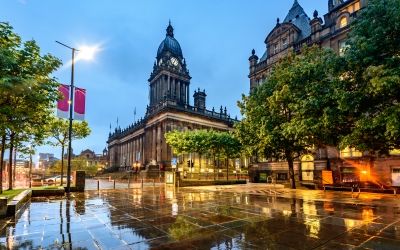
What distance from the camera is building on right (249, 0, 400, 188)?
84.3 feet

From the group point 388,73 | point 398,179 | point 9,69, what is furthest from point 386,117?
point 9,69

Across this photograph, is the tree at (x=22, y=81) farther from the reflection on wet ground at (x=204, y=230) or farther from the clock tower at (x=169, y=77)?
the clock tower at (x=169, y=77)

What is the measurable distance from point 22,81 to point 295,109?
53.9 feet

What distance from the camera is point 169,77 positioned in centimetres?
8075

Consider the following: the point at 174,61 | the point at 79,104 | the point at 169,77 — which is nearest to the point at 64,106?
the point at 79,104

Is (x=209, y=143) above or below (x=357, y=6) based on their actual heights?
below

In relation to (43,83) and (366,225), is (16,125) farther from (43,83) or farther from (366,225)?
(366,225)

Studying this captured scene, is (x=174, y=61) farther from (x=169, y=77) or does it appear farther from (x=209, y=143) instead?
(x=209, y=143)

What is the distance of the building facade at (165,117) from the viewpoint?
6544 centimetres

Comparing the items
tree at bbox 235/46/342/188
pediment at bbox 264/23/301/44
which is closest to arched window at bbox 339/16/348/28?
pediment at bbox 264/23/301/44

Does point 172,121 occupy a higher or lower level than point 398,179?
higher

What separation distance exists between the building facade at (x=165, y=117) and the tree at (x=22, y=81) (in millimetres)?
47984

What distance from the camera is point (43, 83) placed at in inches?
538

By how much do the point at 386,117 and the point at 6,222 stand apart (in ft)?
55.6
